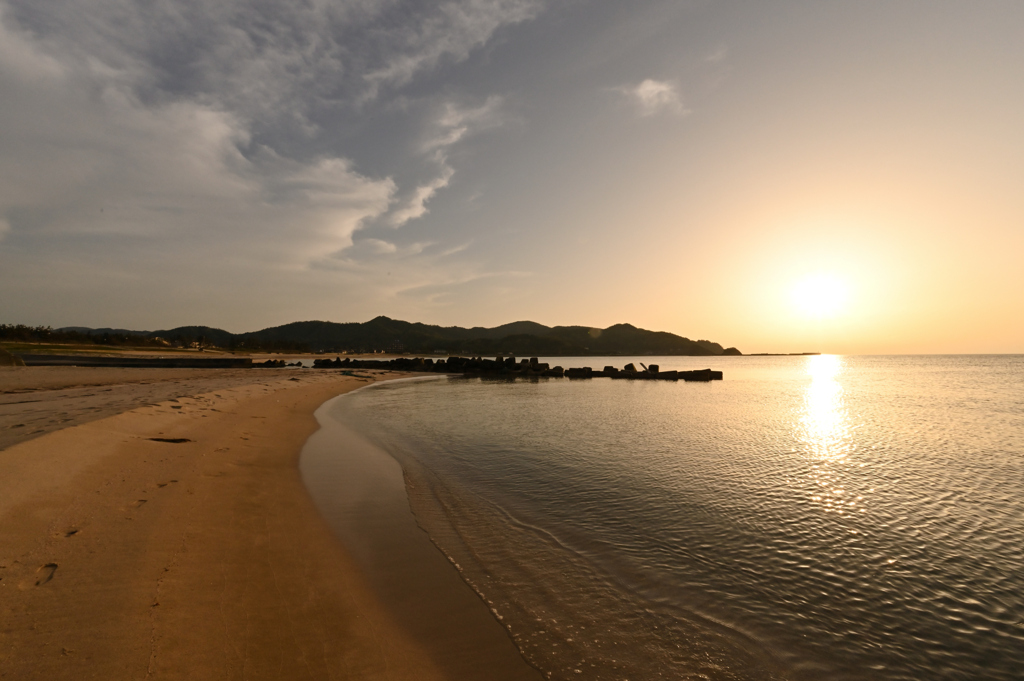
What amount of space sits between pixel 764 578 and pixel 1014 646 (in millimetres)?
2622

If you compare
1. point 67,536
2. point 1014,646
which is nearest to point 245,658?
point 67,536

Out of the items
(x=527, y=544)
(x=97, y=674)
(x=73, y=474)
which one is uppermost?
(x=73, y=474)

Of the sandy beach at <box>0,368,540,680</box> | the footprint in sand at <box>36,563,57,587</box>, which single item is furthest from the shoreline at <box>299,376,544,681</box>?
the footprint in sand at <box>36,563,57,587</box>

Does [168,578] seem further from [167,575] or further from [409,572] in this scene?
[409,572]

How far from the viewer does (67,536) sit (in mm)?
5453

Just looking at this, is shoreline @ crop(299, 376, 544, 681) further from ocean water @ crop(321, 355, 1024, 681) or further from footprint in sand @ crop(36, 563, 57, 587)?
footprint in sand @ crop(36, 563, 57, 587)

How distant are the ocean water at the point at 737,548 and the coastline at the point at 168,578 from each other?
2076mm

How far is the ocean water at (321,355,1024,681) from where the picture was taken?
4973mm

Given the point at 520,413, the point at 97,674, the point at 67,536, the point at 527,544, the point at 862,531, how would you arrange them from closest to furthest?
the point at 97,674 → the point at 67,536 → the point at 527,544 → the point at 862,531 → the point at 520,413

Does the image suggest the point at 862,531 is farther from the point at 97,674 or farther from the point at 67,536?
the point at 67,536

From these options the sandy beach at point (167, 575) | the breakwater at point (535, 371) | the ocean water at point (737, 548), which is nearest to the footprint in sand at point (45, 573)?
the sandy beach at point (167, 575)

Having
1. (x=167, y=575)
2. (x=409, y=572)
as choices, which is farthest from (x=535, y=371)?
(x=167, y=575)

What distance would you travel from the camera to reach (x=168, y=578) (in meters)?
5.12

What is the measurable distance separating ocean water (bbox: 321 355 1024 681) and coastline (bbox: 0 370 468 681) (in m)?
2.08
